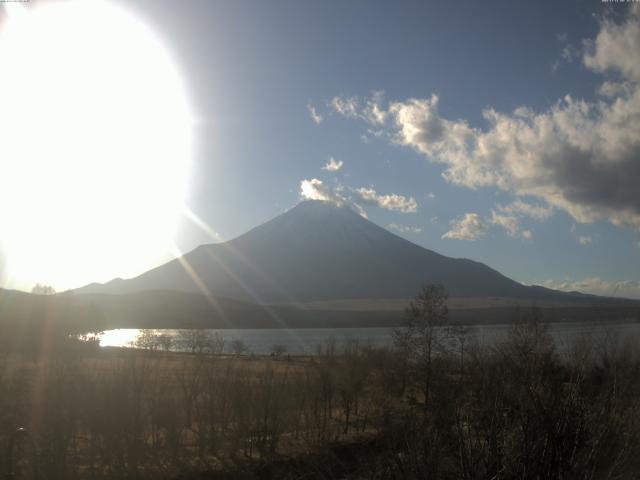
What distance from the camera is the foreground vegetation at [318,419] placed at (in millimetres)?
5043

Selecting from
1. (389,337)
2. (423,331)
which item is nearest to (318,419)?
(423,331)

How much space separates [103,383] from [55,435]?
259 cm

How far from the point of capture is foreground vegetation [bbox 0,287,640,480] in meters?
5.04

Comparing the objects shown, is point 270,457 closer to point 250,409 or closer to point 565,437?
point 250,409

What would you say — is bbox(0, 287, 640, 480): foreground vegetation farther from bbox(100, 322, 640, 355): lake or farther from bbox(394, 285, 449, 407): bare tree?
bbox(394, 285, 449, 407): bare tree

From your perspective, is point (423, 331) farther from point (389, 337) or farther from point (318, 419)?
point (389, 337)

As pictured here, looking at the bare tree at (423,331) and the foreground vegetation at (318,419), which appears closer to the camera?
the foreground vegetation at (318,419)

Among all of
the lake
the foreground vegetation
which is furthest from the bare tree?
the foreground vegetation

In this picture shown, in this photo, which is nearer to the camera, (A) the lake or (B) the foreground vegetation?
(B) the foreground vegetation

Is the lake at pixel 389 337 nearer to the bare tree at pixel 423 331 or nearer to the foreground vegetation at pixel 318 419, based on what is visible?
the bare tree at pixel 423 331

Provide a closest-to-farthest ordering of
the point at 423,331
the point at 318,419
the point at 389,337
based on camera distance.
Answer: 1. the point at 318,419
2. the point at 423,331
3. the point at 389,337

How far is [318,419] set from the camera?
25234 millimetres

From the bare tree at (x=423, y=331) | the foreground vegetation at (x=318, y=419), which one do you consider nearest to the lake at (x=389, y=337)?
the bare tree at (x=423, y=331)

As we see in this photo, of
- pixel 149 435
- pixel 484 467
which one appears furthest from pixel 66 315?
pixel 484 467
